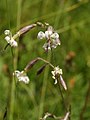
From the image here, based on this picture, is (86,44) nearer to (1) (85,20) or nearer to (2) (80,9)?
(1) (85,20)

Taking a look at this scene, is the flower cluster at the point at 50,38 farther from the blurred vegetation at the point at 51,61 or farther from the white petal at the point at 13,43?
the blurred vegetation at the point at 51,61

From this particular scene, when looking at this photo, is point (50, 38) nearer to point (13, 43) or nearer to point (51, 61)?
point (13, 43)

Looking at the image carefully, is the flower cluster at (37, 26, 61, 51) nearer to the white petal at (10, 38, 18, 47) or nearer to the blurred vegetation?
the white petal at (10, 38, 18, 47)

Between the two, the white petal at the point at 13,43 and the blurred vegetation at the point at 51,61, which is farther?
the blurred vegetation at the point at 51,61

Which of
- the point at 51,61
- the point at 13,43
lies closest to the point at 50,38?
the point at 13,43

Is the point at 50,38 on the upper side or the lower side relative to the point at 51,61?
lower

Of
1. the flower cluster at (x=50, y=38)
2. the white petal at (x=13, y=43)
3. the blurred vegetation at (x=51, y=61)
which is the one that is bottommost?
the flower cluster at (x=50, y=38)

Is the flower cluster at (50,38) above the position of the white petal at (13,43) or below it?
below

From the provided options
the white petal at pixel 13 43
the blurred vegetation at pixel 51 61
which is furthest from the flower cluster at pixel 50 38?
Result: the blurred vegetation at pixel 51 61
